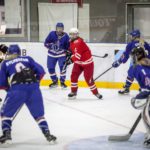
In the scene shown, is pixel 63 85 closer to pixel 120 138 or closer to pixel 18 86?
pixel 120 138

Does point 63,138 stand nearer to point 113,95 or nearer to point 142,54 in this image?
point 142,54

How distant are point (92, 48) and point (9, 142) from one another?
4798mm

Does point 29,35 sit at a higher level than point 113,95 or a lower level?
higher

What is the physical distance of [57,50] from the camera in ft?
32.5

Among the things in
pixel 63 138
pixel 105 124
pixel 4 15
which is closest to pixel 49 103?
pixel 105 124

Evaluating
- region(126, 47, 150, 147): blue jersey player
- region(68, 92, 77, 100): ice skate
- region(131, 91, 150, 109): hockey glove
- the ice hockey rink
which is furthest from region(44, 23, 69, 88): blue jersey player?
region(131, 91, 150, 109): hockey glove

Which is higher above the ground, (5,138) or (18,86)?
(18,86)

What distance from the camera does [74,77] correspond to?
8820mm

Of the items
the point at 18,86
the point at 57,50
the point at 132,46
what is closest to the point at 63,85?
the point at 57,50

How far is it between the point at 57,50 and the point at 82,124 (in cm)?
312

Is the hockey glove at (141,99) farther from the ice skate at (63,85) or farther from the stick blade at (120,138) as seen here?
the ice skate at (63,85)

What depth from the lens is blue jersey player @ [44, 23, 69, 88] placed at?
390 inches

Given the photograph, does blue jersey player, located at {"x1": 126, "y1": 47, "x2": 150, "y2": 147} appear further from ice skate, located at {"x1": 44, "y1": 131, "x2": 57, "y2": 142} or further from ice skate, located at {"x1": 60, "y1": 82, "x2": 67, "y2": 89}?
ice skate, located at {"x1": 60, "y1": 82, "x2": 67, "y2": 89}

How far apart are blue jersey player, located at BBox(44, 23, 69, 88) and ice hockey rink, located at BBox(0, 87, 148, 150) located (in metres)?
0.46
